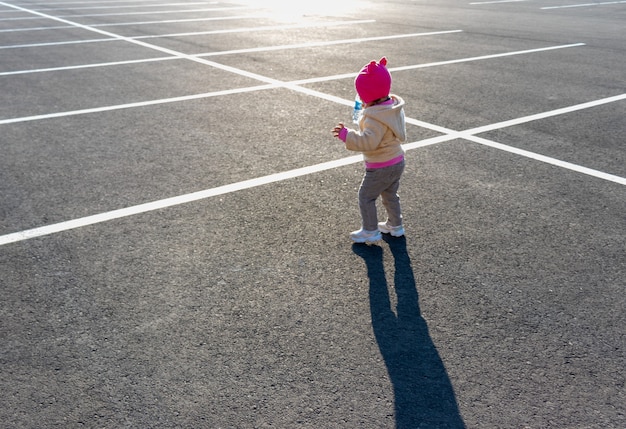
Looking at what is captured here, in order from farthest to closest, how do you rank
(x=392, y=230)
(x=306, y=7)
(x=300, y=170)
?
(x=306, y=7) → (x=300, y=170) → (x=392, y=230)

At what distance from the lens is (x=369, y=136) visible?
4.41 m

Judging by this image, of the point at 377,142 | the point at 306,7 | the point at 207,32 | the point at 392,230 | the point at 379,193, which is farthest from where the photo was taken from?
the point at 306,7

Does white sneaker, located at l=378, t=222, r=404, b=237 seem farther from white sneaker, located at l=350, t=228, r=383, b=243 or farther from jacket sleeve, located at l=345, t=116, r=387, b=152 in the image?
jacket sleeve, located at l=345, t=116, r=387, b=152

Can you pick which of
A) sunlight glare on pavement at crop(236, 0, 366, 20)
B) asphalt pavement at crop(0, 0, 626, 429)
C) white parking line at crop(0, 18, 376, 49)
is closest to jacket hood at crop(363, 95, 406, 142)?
asphalt pavement at crop(0, 0, 626, 429)

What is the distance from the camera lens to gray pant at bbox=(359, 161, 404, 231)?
459 centimetres

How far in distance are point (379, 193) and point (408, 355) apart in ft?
4.80

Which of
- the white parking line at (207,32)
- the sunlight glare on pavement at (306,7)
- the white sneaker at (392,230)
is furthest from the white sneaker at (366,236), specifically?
the sunlight glare on pavement at (306,7)

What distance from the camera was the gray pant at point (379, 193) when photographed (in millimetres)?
4586

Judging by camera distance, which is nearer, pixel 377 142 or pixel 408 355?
pixel 408 355

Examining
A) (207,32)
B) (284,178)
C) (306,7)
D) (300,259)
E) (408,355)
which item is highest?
(306,7)

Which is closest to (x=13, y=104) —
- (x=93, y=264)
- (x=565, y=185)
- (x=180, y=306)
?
(x=93, y=264)

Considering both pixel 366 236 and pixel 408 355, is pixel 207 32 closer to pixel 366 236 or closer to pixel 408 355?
pixel 366 236

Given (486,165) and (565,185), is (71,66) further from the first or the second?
(565,185)

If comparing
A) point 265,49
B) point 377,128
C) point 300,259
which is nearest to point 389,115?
point 377,128
